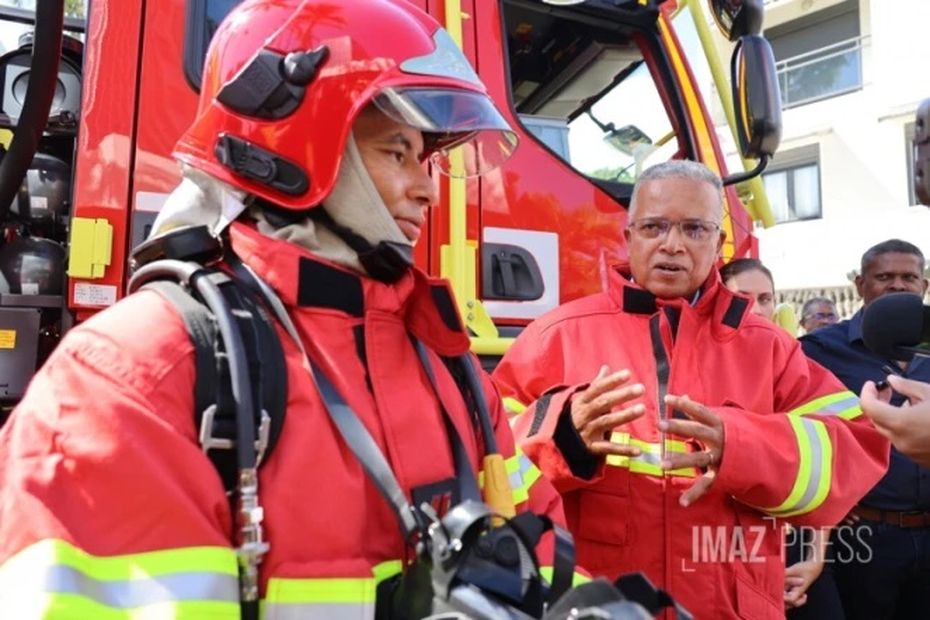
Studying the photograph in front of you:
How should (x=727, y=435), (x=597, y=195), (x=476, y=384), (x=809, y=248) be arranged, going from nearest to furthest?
(x=476, y=384) < (x=727, y=435) < (x=597, y=195) < (x=809, y=248)

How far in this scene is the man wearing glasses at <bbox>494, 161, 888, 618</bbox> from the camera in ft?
5.89

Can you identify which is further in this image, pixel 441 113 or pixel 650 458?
pixel 650 458

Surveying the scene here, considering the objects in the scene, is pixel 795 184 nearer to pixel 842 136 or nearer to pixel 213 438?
pixel 842 136

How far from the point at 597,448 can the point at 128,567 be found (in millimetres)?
1036

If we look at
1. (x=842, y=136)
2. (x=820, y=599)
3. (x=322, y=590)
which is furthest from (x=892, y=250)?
(x=842, y=136)

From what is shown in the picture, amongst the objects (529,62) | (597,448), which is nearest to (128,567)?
(597,448)

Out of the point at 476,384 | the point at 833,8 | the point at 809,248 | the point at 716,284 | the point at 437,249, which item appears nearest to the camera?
the point at 476,384

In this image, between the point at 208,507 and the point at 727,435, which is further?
the point at 727,435

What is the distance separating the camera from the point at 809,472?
1831 millimetres

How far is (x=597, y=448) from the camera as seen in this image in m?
1.79

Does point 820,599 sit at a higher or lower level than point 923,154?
lower

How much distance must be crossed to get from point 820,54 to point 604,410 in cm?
1542

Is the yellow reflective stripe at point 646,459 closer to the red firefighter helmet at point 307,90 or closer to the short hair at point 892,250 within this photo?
the red firefighter helmet at point 307,90

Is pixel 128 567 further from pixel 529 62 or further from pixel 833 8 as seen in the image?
pixel 833 8
